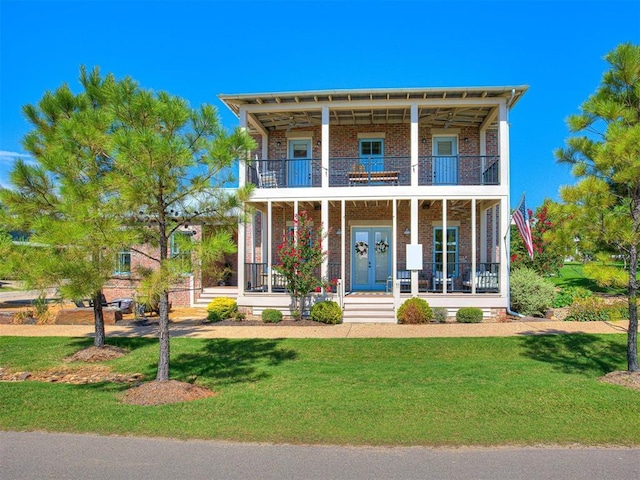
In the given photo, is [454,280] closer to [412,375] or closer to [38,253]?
[412,375]

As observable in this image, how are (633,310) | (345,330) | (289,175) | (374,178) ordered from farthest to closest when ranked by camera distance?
(289,175)
(374,178)
(345,330)
(633,310)

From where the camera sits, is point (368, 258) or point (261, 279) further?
point (368, 258)

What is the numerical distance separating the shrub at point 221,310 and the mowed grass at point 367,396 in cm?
369

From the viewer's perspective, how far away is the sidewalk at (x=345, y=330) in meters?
11.0

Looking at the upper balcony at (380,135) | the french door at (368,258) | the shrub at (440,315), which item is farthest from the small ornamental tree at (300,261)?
the french door at (368,258)

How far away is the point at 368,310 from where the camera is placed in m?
13.7

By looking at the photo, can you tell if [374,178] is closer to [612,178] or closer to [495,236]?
[495,236]

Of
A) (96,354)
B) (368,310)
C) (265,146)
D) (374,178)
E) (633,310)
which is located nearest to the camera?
(633,310)

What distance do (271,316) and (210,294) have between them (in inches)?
183

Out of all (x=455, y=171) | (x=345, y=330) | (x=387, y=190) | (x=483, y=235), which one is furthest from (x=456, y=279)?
(x=345, y=330)

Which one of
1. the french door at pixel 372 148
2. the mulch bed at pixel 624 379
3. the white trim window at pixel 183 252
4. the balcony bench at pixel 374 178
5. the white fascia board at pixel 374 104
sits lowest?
the mulch bed at pixel 624 379

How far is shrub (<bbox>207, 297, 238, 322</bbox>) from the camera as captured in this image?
44.7 ft

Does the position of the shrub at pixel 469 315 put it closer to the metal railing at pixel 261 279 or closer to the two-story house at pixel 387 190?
the two-story house at pixel 387 190

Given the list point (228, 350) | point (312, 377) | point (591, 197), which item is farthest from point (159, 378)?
point (591, 197)
